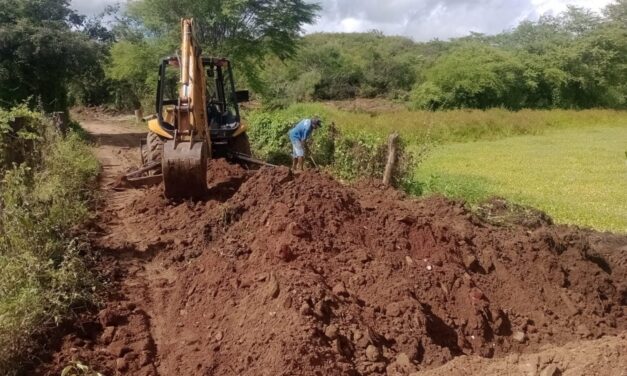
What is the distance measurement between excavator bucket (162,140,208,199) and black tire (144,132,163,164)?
167 centimetres

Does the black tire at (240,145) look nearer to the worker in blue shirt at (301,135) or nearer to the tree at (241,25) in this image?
the worker in blue shirt at (301,135)

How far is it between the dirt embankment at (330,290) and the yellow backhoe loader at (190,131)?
0.49m

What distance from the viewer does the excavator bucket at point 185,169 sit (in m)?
8.52

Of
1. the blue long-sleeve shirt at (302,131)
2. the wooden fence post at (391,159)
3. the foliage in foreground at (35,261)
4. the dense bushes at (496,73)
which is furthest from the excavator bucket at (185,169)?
the dense bushes at (496,73)

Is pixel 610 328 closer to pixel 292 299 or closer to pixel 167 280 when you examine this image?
pixel 292 299

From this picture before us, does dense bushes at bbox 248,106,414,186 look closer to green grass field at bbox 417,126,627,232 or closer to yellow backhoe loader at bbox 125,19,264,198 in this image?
green grass field at bbox 417,126,627,232

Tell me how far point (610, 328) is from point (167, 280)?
4773mm

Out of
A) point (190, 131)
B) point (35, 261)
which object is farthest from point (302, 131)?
point (35, 261)

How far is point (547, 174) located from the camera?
693 inches

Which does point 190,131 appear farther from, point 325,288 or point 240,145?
point 325,288

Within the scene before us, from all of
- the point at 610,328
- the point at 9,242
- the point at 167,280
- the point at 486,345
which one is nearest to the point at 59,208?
the point at 9,242

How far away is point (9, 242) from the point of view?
5891mm

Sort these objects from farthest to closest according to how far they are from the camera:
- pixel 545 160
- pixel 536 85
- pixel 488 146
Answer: pixel 536 85 → pixel 488 146 → pixel 545 160

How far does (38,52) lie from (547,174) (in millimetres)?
15758
